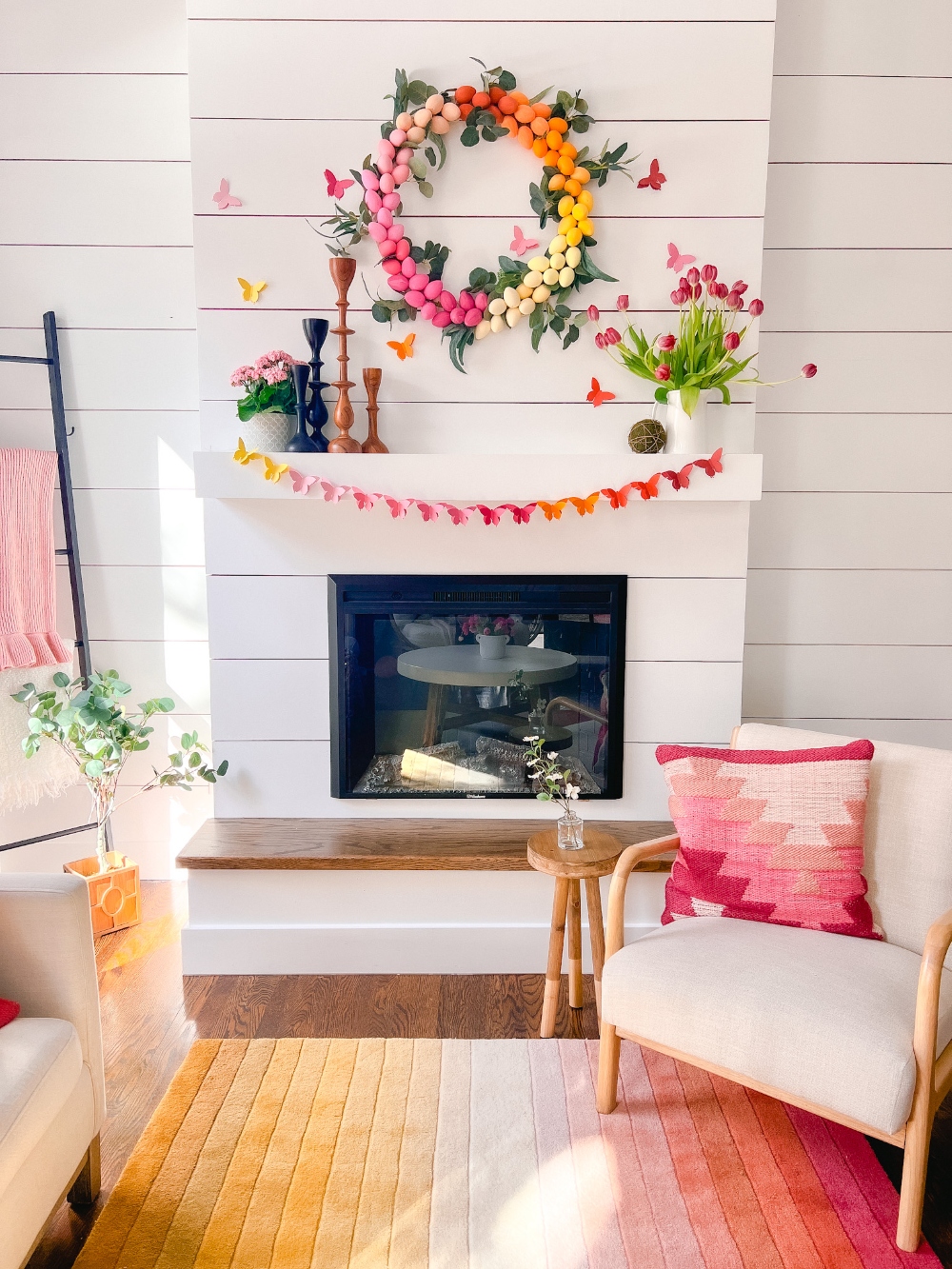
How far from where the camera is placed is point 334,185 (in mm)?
2426

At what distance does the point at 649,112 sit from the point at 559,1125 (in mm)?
2472

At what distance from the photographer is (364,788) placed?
2707mm

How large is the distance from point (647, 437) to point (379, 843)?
132cm

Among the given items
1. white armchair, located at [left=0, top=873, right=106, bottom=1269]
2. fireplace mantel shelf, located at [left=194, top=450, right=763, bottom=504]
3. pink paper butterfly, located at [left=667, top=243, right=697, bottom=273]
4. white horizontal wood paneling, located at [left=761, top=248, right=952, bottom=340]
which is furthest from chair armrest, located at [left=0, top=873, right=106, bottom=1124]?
white horizontal wood paneling, located at [left=761, top=248, right=952, bottom=340]

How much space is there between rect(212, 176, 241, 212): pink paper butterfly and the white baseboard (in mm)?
1957

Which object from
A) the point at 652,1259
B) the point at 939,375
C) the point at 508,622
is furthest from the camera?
the point at 939,375

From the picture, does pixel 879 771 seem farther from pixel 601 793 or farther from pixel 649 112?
pixel 649 112

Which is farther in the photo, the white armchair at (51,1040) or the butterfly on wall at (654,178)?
the butterfly on wall at (654,178)

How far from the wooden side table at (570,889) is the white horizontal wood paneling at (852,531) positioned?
116 cm

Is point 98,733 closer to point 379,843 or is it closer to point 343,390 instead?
point 379,843

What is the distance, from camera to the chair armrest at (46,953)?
1624 millimetres

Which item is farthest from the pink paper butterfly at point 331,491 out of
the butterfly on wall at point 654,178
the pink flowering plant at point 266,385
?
the butterfly on wall at point 654,178

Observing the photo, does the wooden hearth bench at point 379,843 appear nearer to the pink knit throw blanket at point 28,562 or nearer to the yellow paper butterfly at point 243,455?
the pink knit throw blanket at point 28,562

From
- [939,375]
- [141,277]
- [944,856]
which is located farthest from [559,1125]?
[141,277]
